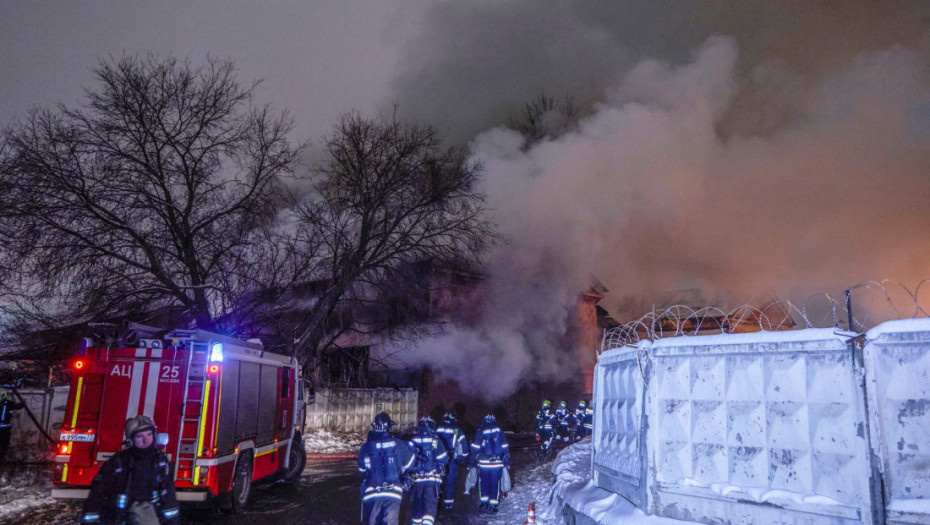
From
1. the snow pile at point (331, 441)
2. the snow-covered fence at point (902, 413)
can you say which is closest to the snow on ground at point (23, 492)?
the snow pile at point (331, 441)

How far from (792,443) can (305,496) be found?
28.8ft

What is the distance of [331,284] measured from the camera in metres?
17.7

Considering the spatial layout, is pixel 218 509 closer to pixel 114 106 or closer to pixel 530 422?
pixel 114 106

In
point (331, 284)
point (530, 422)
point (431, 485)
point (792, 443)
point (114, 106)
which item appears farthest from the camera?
point (530, 422)

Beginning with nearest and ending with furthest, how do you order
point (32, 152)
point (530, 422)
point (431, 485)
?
point (431, 485) → point (32, 152) → point (530, 422)

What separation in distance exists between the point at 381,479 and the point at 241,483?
13.0 ft

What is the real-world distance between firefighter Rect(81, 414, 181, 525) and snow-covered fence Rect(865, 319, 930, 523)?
526cm

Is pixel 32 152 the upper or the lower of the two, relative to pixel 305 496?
upper

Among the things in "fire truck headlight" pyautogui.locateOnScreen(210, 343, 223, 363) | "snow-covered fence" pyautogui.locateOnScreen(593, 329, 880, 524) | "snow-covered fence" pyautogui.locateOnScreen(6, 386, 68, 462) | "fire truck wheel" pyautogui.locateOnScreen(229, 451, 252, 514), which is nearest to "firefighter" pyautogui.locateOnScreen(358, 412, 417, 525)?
"snow-covered fence" pyautogui.locateOnScreen(593, 329, 880, 524)

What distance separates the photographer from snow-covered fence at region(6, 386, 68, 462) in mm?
14862

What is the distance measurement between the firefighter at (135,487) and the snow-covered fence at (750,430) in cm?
404

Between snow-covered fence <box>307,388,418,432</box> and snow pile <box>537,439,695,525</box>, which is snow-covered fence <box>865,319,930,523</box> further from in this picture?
snow-covered fence <box>307,388,418,432</box>

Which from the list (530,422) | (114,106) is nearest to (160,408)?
(114,106)

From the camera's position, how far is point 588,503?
6.19m
